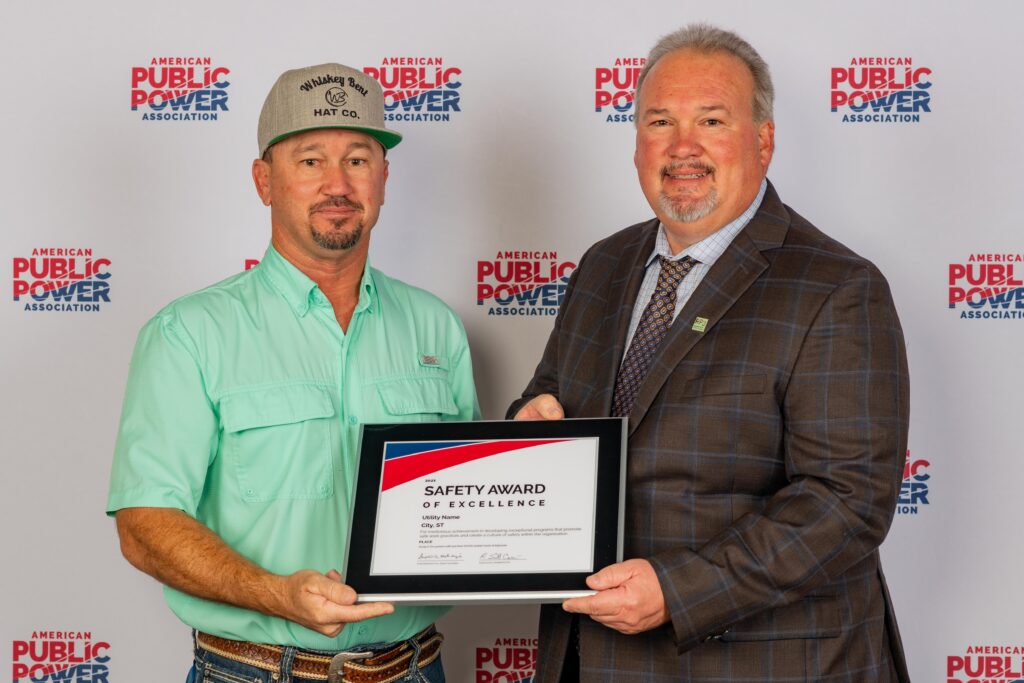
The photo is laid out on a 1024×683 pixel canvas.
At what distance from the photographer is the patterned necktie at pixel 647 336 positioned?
1.83 m

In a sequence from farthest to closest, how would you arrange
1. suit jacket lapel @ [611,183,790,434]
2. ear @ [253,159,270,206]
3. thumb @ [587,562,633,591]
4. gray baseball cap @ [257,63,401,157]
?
ear @ [253,159,270,206], gray baseball cap @ [257,63,401,157], suit jacket lapel @ [611,183,790,434], thumb @ [587,562,633,591]

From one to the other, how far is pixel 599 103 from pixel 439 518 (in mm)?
1252

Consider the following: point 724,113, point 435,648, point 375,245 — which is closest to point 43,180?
point 375,245

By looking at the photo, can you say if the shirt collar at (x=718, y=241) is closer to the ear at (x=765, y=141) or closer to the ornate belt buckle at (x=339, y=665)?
the ear at (x=765, y=141)

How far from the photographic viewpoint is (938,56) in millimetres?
2545

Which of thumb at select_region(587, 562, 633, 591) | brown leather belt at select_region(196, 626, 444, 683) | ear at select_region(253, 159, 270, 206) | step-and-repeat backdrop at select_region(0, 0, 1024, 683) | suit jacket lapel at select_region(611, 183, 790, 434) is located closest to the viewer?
thumb at select_region(587, 562, 633, 591)

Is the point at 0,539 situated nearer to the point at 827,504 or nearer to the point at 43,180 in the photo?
the point at 43,180

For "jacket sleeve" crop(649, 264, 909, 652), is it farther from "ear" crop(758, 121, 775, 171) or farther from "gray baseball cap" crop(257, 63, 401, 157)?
"gray baseball cap" crop(257, 63, 401, 157)

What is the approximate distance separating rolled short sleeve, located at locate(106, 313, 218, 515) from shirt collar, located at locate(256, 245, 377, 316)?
0.21 meters

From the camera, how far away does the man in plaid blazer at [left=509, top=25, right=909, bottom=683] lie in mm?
1648

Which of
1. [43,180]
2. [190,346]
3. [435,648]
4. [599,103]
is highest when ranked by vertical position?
[599,103]

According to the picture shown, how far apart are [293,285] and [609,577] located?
2.72 feet

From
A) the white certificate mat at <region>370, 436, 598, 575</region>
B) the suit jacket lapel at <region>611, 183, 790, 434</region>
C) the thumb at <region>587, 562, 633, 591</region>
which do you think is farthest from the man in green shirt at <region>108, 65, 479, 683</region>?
the suit jacket lapel at <region>611, 183, 790, 434</region>
